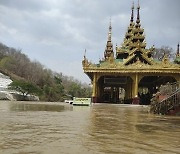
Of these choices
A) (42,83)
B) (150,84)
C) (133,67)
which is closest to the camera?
(133,67)

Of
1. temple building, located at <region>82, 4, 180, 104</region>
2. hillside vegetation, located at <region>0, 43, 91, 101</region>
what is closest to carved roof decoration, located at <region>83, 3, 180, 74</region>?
temple building, located at <region>82, 4, 180, 104</region>

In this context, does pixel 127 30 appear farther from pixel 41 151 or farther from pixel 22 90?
pixel 41 151

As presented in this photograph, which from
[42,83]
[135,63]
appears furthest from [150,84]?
[42,83]

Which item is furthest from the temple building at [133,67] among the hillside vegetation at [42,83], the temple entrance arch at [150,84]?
the hillside vegetation at [42,83]

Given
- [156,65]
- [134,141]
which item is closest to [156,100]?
[134,141]

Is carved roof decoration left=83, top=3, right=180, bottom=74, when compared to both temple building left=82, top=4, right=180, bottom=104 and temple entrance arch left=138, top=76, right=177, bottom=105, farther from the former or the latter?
temple entrance arch left=138, top=76, right=177, bottom=105

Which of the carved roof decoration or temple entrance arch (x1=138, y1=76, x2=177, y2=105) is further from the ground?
the carved roof decoration

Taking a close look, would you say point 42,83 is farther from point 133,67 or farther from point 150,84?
point 133,67

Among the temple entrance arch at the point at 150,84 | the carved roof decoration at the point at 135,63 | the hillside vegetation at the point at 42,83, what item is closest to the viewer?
the carved roof decoration at the point at 135,63

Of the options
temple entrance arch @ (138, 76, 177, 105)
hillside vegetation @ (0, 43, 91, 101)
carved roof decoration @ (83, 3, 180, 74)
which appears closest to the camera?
carved roof decoration @ (83, 3, 180, 74)

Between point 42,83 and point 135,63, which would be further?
point 42,83

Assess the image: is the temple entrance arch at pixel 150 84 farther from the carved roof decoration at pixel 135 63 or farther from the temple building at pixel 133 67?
the carved roof decoration at pixel 135 63

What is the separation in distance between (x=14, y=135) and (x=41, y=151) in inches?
62.8

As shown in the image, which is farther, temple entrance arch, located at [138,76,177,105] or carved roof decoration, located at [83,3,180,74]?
temple entrance arch, located at [138,76,177,105]
